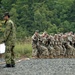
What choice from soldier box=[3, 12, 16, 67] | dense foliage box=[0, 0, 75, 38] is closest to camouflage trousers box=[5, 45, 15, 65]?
soldier box=[3, 12, 16, 67]

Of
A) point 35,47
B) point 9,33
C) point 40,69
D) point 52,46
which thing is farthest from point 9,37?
point 52,46

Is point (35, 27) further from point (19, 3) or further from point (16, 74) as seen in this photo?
point (16, 74)

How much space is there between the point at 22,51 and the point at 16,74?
12.4 meters

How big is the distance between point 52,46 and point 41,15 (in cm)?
2880

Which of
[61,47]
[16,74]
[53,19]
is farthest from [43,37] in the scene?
[53,19]

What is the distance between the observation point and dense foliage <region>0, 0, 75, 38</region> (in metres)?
51.4

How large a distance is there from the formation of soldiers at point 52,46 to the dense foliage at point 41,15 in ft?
74.2

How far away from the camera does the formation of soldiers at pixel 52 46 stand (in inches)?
936

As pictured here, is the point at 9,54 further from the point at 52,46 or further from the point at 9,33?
the point at 52,46

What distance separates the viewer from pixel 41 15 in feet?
174

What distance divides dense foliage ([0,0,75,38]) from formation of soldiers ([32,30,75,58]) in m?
22.6

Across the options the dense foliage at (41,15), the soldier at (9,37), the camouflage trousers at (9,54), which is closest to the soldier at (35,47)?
the camouflage trousers at (9,54)

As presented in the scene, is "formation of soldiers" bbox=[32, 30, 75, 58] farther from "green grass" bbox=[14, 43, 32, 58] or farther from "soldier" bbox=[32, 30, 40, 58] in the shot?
"green grass" bbox=[14, 43, 32, 58]

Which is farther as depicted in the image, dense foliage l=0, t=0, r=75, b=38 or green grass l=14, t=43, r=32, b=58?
dense foliage l=0, t=0, r=75, b=38
